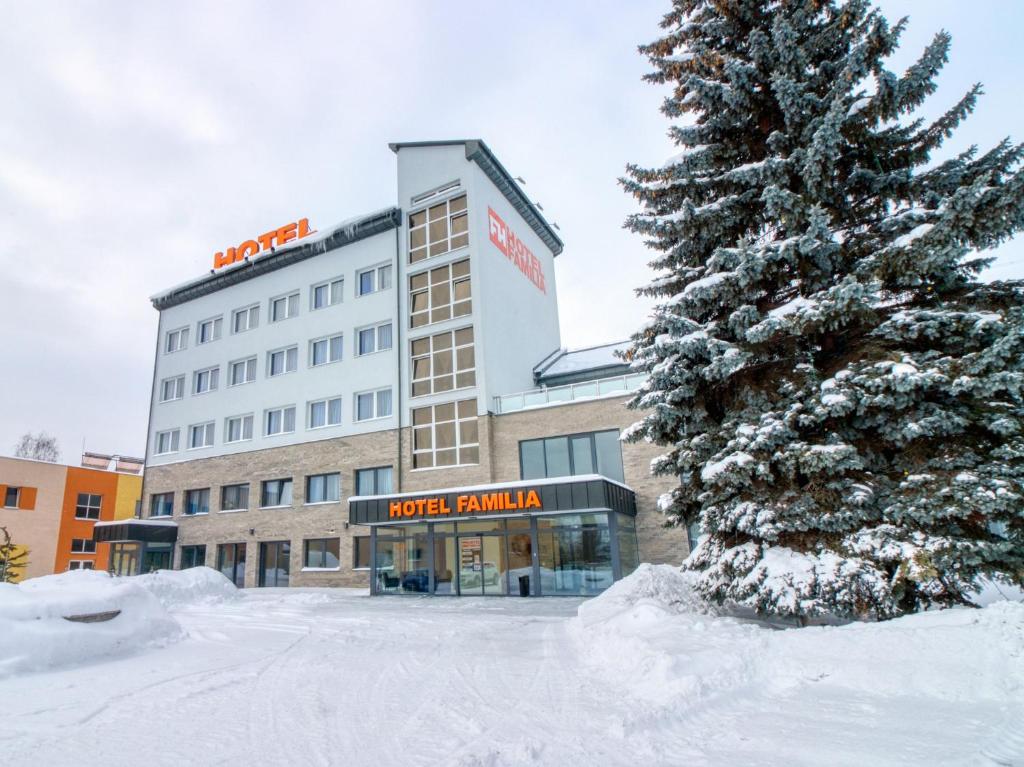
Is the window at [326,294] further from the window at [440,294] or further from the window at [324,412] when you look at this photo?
the window at [324,412]

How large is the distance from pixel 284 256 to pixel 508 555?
813 inches

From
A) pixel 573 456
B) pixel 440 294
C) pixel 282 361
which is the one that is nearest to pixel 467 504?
pixel 573 456

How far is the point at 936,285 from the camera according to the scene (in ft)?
28.0

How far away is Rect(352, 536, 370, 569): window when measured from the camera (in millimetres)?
25109

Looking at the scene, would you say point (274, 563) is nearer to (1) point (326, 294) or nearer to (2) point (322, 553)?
(2) point (322, 553)

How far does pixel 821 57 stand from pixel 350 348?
74.4ft

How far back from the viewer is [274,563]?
27.7 m

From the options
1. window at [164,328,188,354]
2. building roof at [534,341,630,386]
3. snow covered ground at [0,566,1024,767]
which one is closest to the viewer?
snow covered ground at [0,566,1024,767]

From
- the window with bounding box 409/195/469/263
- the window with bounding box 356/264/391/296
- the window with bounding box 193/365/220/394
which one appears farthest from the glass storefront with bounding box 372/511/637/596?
the window with bounding box 193/365/220/394

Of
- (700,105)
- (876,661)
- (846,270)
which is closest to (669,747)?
(876,661)

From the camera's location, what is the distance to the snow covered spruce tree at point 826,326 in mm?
7199

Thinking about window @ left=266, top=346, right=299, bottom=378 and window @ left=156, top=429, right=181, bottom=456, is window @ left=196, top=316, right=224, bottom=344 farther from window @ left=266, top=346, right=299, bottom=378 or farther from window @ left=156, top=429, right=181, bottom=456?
window @ left=156, top=429, right=181, bottom=456

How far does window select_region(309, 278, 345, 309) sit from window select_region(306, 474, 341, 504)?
27.9 feet

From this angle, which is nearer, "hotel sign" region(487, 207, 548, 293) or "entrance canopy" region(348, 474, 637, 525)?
"entrance canopy" region(348, 474, 637, 525)
